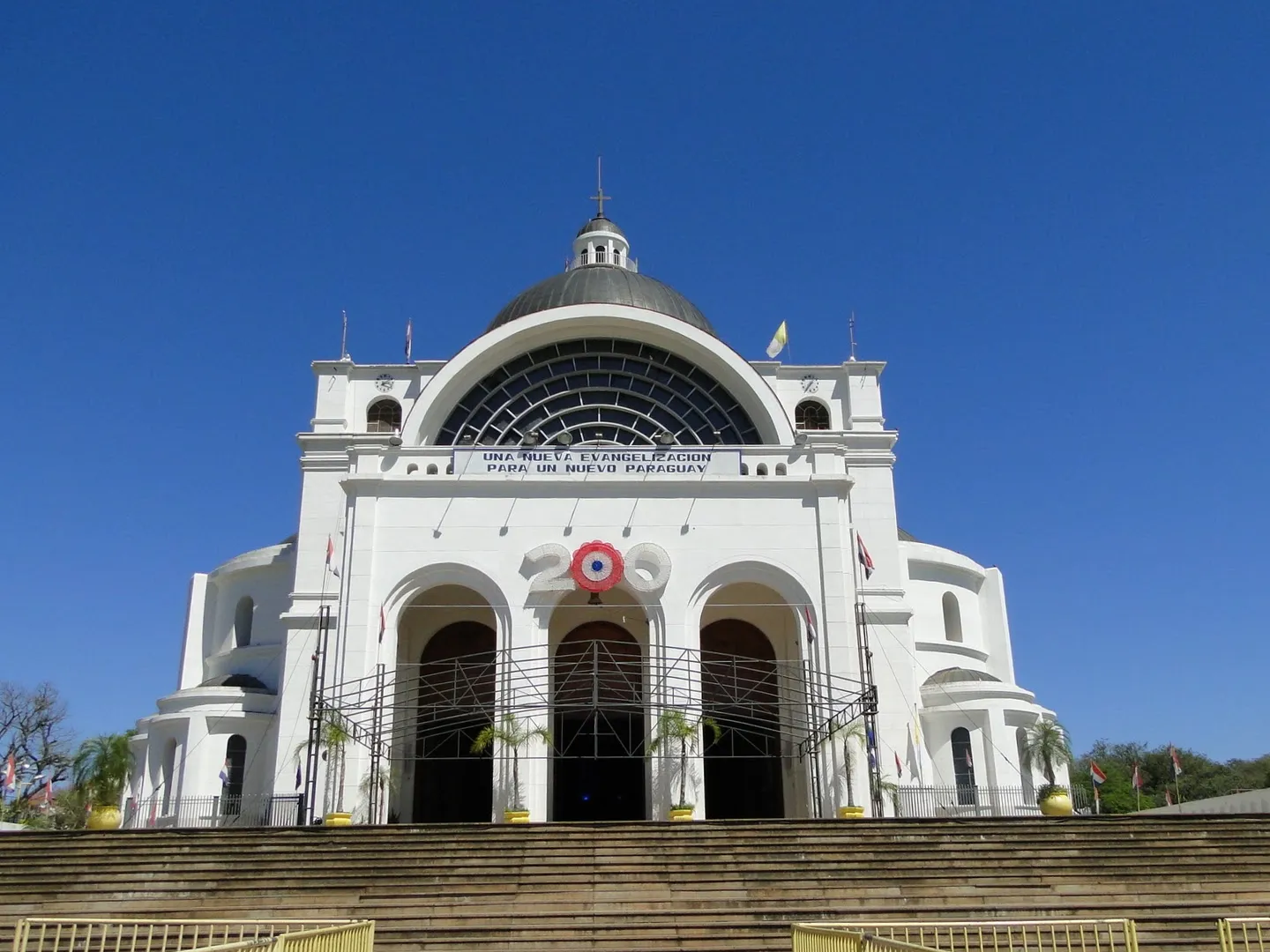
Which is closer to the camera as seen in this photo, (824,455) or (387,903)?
(387,903)

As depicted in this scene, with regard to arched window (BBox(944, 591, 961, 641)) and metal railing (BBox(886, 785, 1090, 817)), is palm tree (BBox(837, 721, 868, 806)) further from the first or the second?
arched window (BBox(944, 591, 961, 641))

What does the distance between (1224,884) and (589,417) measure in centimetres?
1929

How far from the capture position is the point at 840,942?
349 inches

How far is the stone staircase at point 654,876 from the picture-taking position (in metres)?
14.2

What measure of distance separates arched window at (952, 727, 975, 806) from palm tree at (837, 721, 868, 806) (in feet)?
21.6

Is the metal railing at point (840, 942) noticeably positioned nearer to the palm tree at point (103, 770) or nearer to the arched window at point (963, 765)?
the arched window at point (963, 765)

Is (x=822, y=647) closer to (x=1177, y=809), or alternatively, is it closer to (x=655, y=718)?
(x=655, y=718)

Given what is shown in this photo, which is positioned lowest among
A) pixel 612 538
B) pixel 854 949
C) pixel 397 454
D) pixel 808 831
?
pixel 854 949

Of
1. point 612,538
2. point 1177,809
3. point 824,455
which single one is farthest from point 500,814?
point 1177,809

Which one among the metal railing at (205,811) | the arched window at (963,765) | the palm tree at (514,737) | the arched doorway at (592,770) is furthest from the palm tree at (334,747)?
the arched window at (963,765)

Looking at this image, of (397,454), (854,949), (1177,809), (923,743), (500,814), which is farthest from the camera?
(1177,809)

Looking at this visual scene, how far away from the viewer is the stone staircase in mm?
14211

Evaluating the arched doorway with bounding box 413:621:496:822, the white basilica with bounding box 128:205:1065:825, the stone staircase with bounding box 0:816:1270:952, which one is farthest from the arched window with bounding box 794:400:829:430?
the stone staircase with bounding box 0:816:1270:952

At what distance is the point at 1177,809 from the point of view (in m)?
37.5
